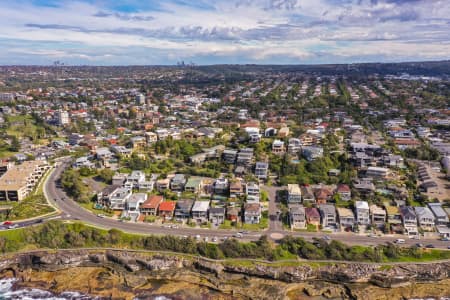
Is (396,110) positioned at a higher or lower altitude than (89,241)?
higher

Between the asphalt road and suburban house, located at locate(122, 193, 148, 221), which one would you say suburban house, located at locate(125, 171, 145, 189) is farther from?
the asphalt road

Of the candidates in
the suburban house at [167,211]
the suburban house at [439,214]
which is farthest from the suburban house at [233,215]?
the suburban house at [439,214]

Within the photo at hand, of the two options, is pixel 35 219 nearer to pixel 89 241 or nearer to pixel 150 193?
pixel 89 241

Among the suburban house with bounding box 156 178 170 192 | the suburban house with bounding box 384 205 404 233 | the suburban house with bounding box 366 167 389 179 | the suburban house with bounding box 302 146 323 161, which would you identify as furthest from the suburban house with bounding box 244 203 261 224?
the suburban house with bounding box 366 167 389 179

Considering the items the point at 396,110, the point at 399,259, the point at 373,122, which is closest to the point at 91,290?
the point at 399,259

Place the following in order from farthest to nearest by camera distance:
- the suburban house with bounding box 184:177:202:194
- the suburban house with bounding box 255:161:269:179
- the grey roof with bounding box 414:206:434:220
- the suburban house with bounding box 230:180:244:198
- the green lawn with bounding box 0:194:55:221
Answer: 1. the suburban house with bounding box 255:161:269:179
2. the suburban house with bounding box 184:177:202:194
3. the suburban house with bounding box 230:180:244:198
4. the green lawn with bounding box 0:194:55:221
5. the grey roof with bounding box 414:206:434:220

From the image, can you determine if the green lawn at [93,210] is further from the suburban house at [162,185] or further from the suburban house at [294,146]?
the suburban house at [294,146]
